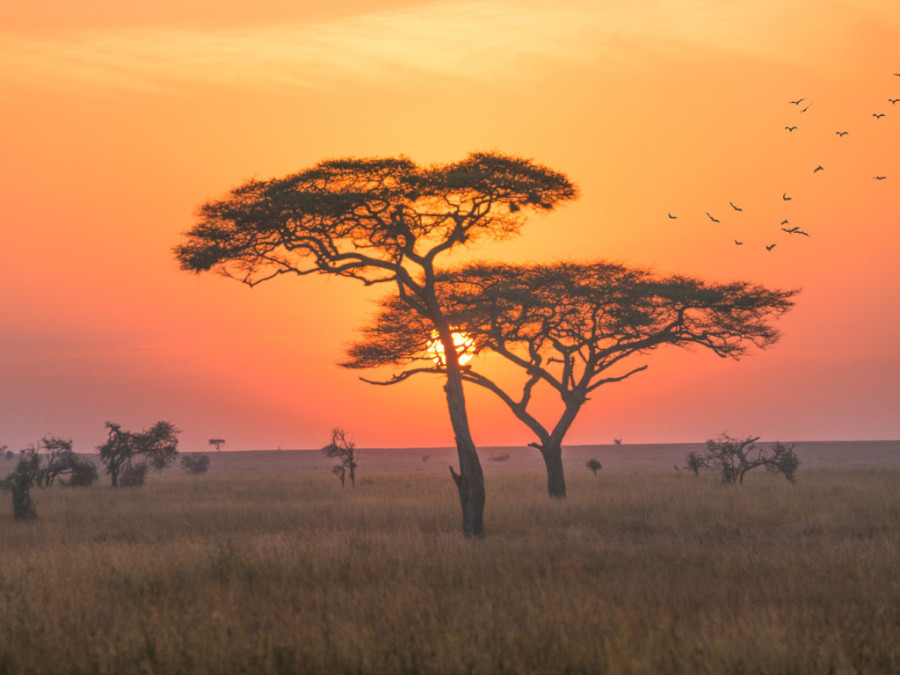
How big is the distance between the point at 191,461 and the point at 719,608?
66601 mm

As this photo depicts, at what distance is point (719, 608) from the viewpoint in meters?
10.3

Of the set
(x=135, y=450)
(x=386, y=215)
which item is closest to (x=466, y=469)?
(x=386, y=215)

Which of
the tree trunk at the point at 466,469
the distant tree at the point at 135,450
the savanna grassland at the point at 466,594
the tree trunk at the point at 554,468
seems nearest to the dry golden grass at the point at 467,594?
the savanna grassland at the point at 466,594

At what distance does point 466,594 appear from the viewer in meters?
11.6

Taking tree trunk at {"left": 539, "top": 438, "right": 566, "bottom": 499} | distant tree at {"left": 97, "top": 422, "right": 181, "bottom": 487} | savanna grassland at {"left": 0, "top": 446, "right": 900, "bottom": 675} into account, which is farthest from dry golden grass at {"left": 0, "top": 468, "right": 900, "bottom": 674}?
distant tree at {"left": 97, "top": 422, "right": 181, "bottom": 487}

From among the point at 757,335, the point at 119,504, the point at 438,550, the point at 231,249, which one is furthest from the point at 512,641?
the point at 757,335

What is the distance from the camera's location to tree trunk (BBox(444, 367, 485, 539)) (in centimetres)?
1961

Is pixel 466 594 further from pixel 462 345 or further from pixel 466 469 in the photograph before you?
pixel 462 345

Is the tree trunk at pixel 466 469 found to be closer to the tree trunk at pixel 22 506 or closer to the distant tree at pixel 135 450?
the tree trunk at pixel 22 506

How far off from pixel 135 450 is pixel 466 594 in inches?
1589

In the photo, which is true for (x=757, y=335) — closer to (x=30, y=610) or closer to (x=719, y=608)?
(x=719, y=608)

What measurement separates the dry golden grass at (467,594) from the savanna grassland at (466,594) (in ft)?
0.14

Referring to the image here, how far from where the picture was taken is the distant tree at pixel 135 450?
45.3 metres

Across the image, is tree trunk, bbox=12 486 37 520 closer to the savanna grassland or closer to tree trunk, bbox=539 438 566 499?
the savanna grassland
